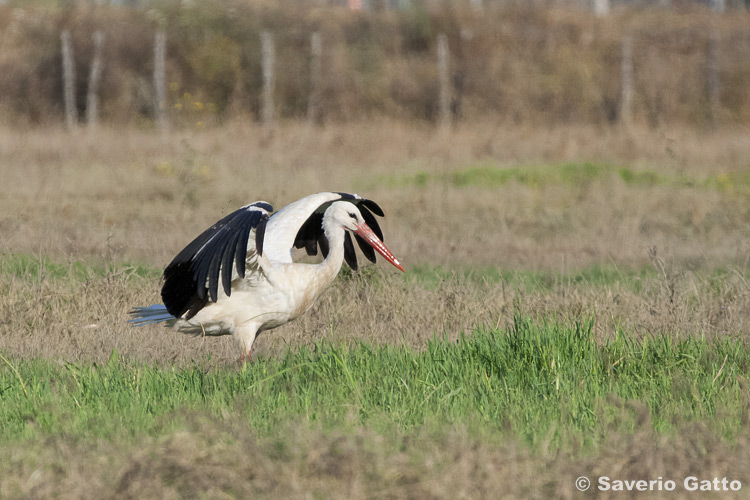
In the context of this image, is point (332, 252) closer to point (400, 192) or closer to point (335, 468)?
point (335, 468)

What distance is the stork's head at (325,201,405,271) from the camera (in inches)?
264

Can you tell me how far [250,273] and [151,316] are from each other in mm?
743

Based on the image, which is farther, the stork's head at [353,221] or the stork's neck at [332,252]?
the stork's head at [353,221]

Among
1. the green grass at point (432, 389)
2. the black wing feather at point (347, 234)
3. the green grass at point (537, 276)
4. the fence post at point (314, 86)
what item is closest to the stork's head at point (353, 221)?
the black wing feather at point (347, 234)

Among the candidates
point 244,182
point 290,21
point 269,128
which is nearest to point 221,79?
point 290,21

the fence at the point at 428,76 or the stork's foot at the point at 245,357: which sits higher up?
the fence at the point at 428,76

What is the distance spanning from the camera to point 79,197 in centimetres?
1347

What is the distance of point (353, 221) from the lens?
22.0 feet

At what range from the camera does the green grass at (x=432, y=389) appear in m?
4.73

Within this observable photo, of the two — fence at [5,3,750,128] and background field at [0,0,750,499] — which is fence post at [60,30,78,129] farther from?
background field at [0,0,750,499]

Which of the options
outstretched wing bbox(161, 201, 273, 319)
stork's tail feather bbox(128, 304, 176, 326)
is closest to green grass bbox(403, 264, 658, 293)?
stork's tail feather bbox(128, 304, 176, 326)

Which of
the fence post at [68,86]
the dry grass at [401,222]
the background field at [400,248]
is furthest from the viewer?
the fence post at [68,86]

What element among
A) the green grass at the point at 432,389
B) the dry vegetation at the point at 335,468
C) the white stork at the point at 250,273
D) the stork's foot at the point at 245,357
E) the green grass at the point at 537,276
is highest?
the white stork at the point at 250,273

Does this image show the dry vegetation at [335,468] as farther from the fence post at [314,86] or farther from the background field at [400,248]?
the fence post at [314,86]
